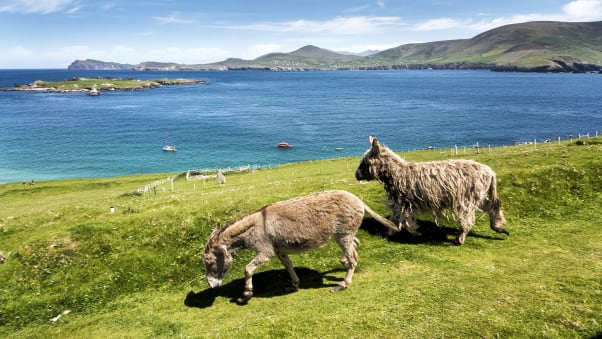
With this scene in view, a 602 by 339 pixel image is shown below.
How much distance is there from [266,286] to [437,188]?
825 centimetres

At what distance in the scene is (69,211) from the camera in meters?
27.0

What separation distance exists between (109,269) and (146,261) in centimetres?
148

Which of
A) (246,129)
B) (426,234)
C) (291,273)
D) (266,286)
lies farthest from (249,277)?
(246,129)

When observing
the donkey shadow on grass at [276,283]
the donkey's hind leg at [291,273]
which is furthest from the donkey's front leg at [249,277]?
the donkey's hind leg at [291,273]

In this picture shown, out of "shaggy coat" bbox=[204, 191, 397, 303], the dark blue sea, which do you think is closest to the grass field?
"shaggy coat" bbox=[204, 191, 397, 303]

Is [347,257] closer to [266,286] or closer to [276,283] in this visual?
[276,283]

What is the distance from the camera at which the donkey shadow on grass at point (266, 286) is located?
1330 cm

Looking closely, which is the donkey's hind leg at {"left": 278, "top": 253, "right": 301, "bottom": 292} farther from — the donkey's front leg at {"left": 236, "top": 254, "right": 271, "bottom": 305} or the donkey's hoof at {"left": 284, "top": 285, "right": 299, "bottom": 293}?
the donkey's front leg at {"left": 236, "top": 254, "right": 271, "bottom": 305}

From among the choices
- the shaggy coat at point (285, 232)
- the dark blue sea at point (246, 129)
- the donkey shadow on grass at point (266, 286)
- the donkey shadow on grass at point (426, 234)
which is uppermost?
the shaggy coat at point (285, 232)

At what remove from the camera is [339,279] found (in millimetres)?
13961

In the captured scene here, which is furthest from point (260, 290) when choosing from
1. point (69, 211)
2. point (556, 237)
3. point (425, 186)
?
point (69, 211)

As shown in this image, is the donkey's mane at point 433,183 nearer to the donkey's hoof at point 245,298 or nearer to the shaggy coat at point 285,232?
the shaggy coat at point 285,232

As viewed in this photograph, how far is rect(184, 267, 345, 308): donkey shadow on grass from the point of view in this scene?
1330 centimetres

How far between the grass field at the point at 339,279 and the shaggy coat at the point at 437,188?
108 centimetres
